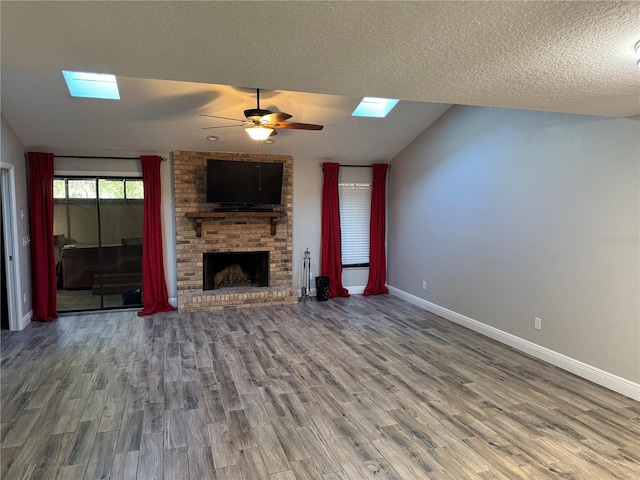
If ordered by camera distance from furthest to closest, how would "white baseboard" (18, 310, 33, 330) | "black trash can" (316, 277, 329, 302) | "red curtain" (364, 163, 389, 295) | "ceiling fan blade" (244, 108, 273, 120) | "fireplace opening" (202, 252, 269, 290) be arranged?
1. "red curtain" (364, 163, 389, 295)
2. "black trash can" (316, 277, 329, 302)
3. "fireplace opening" (202, 252, 269, 290)
4. "white baseboard" (18, 310, 33, 330)
5. "ceiling fan blade" (244, 108, 273, 120)

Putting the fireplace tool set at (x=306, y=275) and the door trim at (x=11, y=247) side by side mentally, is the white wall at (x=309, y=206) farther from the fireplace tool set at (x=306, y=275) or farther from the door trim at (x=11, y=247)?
the door trim at (x=11, y=247)

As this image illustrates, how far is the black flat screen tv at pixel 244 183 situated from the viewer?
618 centimetres

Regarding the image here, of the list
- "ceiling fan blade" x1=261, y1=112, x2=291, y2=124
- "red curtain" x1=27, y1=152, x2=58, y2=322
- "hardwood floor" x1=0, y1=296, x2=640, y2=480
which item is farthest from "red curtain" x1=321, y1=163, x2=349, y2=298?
"red curtain" x1=27, y1=152, x2=58, y2=322

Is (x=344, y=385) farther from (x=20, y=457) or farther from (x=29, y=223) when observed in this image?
(x=29, y=223)

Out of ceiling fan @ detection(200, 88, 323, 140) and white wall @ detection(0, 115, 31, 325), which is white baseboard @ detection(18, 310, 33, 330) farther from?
ceiling fan @ detection(200, 88, 323, 140)

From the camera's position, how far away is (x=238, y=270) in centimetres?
697

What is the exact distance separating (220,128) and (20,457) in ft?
14.3

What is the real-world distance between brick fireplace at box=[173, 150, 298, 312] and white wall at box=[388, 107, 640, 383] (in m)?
2.48

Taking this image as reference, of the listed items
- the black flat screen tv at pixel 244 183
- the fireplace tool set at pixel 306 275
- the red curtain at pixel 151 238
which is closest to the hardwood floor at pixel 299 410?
the red curtain at pixel 151 238

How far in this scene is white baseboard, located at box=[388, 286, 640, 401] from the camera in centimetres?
340

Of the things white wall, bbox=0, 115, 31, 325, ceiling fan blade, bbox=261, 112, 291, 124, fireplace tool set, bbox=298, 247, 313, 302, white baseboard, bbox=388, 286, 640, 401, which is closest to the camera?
white baseboard, bbox=388, 286, 640, 401

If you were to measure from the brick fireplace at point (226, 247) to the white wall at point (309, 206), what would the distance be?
0.19m

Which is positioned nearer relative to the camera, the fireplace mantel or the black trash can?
the fireplace mantel

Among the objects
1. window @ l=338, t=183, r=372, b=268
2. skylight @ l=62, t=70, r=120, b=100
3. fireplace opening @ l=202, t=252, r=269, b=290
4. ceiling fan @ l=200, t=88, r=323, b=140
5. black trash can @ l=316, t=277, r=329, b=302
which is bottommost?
black trash can @ l=316, t=277, r=329, b=302
